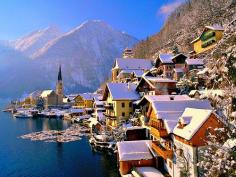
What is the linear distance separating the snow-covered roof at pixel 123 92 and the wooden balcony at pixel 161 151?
96.8 feet

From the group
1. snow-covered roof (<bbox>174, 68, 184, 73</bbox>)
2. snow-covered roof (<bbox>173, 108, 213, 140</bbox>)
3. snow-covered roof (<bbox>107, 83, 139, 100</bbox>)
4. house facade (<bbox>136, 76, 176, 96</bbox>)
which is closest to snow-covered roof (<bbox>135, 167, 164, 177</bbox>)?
snow-covered roof (<bbox>173, 108, 213, 140</bbox>)

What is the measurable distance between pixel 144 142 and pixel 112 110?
28612mm

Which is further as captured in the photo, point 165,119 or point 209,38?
point 209,38

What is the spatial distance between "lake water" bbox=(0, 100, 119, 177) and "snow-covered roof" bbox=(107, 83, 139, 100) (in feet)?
48.9

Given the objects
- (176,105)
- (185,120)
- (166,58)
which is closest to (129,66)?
(166,58)

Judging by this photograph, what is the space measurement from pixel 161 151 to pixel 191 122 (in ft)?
25.5

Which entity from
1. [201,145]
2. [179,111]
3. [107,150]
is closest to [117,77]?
[107,150]

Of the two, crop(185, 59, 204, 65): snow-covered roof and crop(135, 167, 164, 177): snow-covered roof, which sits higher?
crop(185, 59, 204, 65): snow-covered roof

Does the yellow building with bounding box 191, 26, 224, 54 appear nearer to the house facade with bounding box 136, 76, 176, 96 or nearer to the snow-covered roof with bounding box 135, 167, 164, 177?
the house facade with bounding box 136, 76, 176, 96

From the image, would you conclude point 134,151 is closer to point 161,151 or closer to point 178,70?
point 161,151

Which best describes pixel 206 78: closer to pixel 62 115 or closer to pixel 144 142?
pixel 144 142

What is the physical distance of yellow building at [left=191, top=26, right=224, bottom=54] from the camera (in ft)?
257

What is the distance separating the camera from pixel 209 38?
81.8m

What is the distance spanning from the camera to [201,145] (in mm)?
32156
